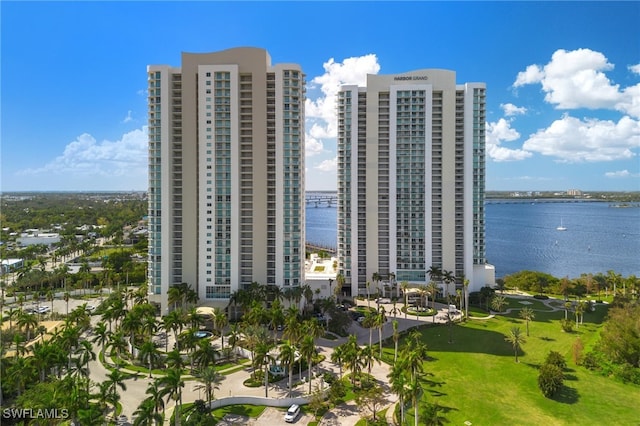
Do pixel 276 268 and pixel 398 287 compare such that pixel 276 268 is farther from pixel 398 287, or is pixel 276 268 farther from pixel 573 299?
pixel 573 299

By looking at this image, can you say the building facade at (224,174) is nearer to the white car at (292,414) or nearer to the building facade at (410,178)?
the building facade at (410,178)

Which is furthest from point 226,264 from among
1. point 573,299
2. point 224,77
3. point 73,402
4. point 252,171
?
point 573,299

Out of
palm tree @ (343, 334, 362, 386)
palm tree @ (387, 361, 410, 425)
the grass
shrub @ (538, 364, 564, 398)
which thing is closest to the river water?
shrub @ (538, 364, 564, 398)

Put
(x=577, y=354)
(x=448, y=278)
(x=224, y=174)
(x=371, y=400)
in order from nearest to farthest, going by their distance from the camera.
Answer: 1. (x=371, y=400)
2. (x=577, y=354)
3. (x=224, y=174)
4. (x=448, y=278)

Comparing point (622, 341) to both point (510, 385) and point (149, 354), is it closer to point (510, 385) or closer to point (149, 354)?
point (510, 385)

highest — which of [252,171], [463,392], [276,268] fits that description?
[252,171]

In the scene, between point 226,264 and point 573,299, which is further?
point 573,299

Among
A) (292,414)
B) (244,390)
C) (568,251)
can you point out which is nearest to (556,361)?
(292,414)
